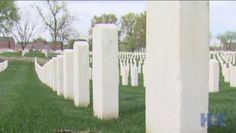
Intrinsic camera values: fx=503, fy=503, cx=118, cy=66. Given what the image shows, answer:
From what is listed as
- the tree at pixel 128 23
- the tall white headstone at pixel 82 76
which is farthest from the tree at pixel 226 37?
the tall white headstone at pixel 82 76

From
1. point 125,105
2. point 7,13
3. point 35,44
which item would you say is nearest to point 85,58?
point 125,105

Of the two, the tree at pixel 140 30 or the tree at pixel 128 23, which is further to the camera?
the tree at pixel 128 23

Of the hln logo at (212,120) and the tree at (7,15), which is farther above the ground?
the tree at (7,15)

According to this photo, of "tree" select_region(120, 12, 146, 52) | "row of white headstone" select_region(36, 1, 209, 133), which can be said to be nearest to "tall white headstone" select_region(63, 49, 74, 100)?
"row of white headstone" select_region(36, 1, 209, 133)

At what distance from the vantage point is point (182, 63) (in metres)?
4.82

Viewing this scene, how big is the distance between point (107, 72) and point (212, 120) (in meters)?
2.60

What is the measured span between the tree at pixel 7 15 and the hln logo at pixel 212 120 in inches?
2788

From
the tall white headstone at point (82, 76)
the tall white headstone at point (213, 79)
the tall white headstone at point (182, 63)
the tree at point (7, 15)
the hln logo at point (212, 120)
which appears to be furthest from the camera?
the tree at point (7, 15)

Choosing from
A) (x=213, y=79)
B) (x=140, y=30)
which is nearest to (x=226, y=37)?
(x=140, y=30)

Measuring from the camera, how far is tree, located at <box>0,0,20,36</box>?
246ft

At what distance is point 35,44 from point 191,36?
94.0 m

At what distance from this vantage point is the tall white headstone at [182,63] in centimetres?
481

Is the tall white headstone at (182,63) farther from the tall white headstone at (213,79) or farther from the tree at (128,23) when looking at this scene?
the tree at (128,23)

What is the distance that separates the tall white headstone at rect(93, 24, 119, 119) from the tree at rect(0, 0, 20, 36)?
6873 cm
